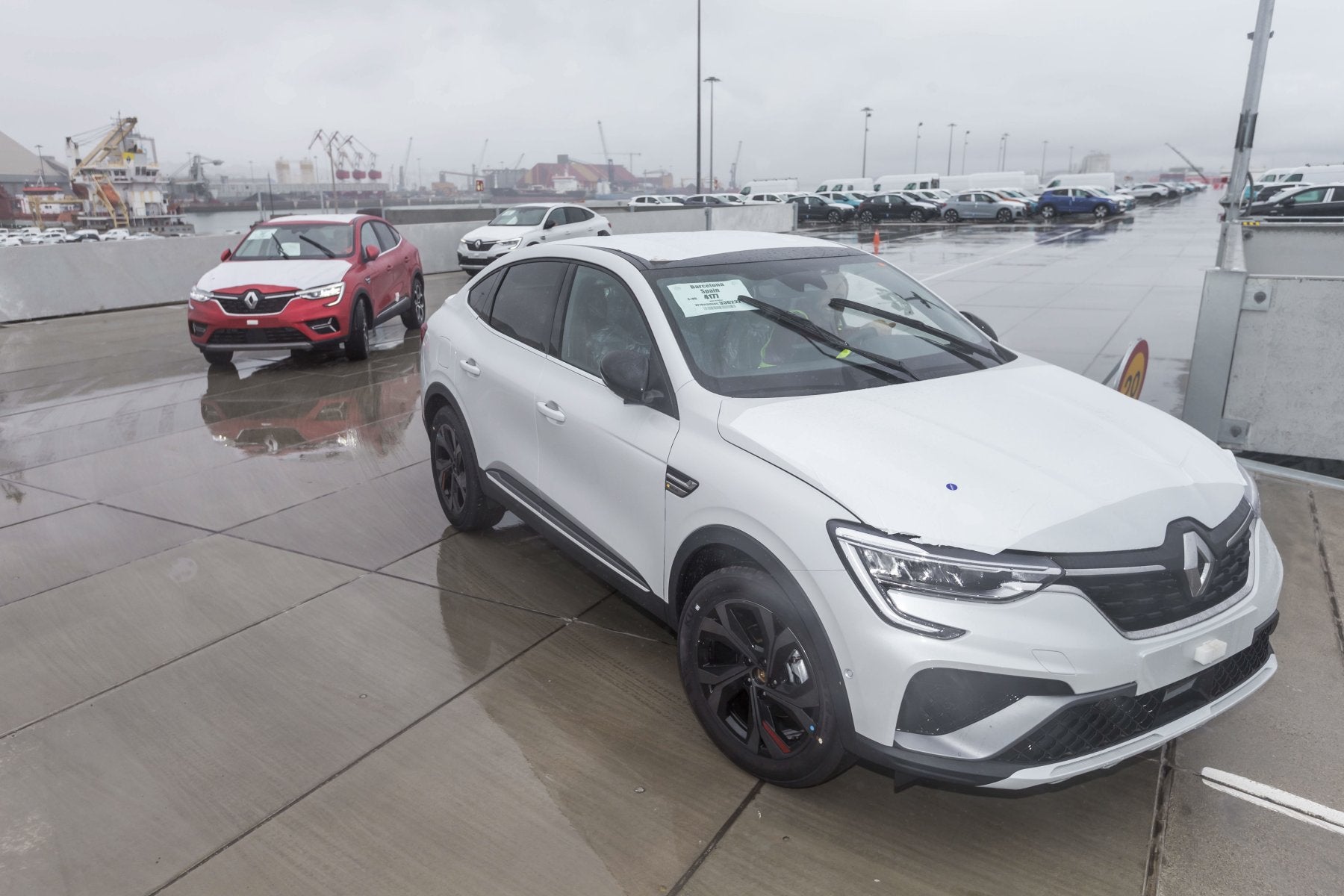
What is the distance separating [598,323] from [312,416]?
5184mm

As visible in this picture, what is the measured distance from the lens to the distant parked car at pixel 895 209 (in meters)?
49.4

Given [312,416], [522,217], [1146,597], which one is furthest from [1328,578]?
[522,217]

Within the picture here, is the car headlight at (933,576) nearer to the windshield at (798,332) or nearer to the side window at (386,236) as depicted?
the windshield at (798,332)

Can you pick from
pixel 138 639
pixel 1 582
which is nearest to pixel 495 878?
pixel 138 639

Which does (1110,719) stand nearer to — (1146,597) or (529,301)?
(1146,597)

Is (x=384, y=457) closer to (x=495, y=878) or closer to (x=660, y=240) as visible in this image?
(x=660, y=240)

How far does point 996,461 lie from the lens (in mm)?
2797

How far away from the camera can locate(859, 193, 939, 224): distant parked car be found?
162 feet

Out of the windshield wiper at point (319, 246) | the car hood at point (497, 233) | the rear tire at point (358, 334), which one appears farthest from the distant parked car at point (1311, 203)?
the windshield wiper at point (319, 246)

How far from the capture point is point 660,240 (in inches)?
171

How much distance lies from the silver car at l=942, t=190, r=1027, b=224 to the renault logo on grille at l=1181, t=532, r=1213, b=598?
158 feet

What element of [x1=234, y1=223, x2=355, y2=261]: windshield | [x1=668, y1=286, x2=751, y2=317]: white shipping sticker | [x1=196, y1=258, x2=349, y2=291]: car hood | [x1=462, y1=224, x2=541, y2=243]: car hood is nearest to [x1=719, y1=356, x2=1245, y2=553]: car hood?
[x1=668, y1=286, x2=751, y2=317]: white shipping sticker

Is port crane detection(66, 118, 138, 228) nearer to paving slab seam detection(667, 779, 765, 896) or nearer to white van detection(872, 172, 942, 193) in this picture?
white van detection(872, 172, 942, 193)

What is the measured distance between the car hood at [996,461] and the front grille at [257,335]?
779 centimetres
